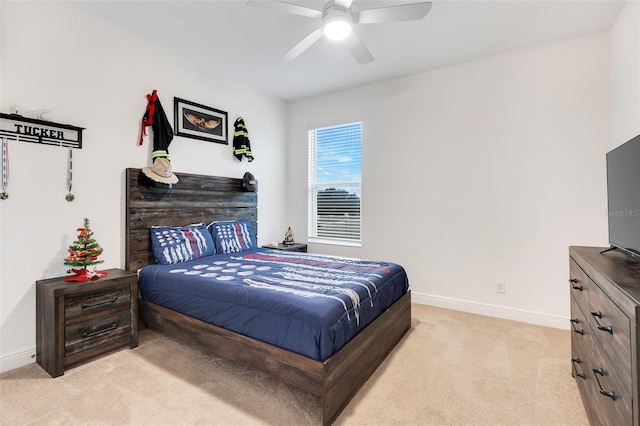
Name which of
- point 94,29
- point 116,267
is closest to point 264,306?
point 116,267

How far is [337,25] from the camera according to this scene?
213 centimetres

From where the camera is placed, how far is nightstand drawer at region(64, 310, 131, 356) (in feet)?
7.17

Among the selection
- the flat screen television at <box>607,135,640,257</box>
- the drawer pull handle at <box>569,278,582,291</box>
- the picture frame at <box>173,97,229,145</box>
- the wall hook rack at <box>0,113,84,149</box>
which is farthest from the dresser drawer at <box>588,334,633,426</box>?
the picture frame at <box>173,97,229,145</box>

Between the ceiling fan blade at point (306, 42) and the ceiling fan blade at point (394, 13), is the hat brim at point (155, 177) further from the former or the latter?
the ceiling fan blade at point (394, 13)

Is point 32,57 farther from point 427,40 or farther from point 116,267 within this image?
point 427,40

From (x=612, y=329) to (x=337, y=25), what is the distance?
2.25m

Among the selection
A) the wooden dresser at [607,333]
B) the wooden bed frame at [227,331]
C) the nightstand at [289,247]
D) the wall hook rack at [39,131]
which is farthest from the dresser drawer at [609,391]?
the wall hook rack at [39,131]

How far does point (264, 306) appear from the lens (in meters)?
1.90

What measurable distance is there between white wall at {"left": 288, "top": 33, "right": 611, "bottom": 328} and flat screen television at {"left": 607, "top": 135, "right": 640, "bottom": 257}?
3.90 ft

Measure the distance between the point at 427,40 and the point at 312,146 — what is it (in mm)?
2174

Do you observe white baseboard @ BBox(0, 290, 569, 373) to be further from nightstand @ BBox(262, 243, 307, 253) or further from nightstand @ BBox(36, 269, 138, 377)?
nightstand @ BBox(262, 243, 307, 253)

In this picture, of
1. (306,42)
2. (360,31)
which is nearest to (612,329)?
(306,42)

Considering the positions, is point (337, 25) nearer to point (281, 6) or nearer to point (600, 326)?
point (281, 6)

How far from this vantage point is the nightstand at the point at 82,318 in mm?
2117
